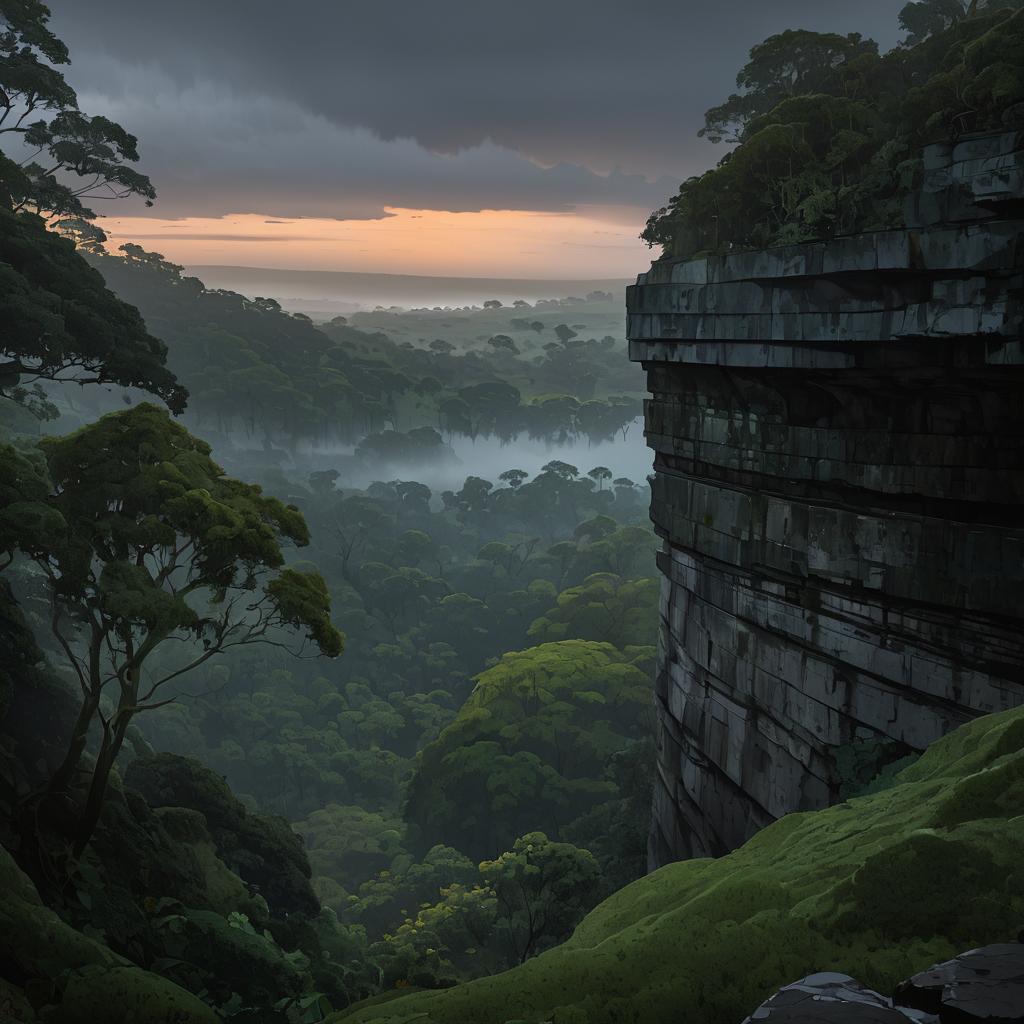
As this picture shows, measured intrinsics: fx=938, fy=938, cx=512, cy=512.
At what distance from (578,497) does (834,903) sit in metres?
80.8

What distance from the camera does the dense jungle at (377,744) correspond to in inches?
219

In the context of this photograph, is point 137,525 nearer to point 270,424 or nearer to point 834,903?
point 834,903

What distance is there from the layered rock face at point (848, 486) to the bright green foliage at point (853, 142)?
104 inches

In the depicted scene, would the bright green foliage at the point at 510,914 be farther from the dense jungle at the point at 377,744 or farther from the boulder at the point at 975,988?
the boulder at the point at 975,988

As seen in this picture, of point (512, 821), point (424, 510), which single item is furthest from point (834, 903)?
point (424, 510)

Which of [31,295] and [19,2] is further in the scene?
[19,2]

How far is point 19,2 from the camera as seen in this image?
18.7 meters

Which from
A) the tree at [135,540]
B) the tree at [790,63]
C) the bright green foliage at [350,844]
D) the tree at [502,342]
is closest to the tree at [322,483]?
the bright green foliage at [350,844]

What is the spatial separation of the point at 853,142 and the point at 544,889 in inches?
754

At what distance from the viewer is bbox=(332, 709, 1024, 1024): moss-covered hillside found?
4.75m

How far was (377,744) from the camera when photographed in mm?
52188

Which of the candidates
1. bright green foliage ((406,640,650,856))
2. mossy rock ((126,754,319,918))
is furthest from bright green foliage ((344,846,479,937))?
mossy rock ((126,754,319,918))

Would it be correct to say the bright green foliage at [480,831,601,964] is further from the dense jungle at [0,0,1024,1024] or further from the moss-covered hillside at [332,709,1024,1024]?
the moss-covered hillside at [332,709,1024,1024]

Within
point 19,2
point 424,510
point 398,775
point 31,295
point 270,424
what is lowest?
point 398,775
